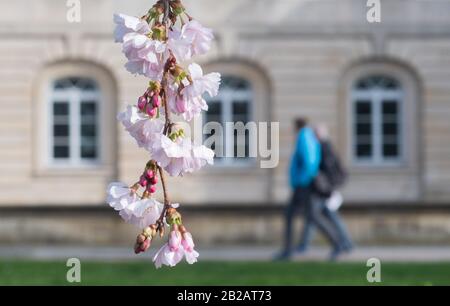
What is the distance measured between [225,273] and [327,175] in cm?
289

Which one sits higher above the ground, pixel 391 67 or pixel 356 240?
pixel 391 67

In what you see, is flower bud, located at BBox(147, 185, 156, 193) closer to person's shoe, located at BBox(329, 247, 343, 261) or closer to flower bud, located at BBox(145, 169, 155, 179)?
flower bud, located at BBox(145, 169, 155, 179)

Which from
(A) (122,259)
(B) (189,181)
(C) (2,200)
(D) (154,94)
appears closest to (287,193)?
(B) (189,181)

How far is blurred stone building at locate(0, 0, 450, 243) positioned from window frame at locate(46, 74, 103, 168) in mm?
23

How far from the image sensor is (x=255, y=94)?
25.2 m

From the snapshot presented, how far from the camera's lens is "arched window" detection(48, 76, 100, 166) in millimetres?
24922

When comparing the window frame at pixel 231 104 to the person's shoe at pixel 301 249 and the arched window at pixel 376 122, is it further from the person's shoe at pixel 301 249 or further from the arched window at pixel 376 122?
the person's shoe at pixel 301 249

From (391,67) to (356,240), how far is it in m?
5.66

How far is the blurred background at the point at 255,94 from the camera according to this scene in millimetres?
24500

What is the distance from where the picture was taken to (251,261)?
16688 mm

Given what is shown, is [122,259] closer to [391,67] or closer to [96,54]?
[96,54]

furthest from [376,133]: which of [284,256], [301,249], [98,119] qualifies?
[284,256]

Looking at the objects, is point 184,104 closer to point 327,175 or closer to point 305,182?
point 305,182
